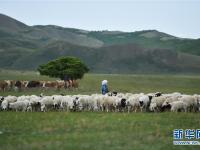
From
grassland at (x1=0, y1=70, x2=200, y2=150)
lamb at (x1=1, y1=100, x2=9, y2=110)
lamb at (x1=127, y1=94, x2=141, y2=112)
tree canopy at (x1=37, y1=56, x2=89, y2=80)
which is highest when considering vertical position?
tree canopy at (x1=37, y1=56, x2=89, y2=80)

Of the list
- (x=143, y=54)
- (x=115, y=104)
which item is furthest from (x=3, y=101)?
(x=143, y=54)

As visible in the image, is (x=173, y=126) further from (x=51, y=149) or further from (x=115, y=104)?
(x=115, y=104)

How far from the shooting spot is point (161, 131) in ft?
43.5

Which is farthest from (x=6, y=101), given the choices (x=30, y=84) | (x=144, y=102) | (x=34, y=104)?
(x=30, y=84)

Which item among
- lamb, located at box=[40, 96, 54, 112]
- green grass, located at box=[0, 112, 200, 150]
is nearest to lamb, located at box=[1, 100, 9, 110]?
lamb, located at box=[40, 96, 54, 112]

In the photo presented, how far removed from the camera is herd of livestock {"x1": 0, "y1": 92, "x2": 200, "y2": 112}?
66.6 feet

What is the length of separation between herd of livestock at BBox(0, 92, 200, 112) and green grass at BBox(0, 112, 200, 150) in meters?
2.70

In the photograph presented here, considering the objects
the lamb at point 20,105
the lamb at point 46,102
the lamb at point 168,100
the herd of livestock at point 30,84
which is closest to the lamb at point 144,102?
the lamb at point 168,100


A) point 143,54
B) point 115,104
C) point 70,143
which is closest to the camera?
point 70,143

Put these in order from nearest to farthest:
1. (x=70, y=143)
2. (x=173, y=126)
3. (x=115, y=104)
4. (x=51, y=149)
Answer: (x=51, y=149)
(x=70, y=143)
(x=173, y=126)
(x=115, y=104)

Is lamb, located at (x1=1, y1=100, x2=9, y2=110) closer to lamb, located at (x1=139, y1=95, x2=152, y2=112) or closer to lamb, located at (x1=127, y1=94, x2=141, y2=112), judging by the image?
lamb, located at (x1=127, y1=94, x2=141, y2=112)

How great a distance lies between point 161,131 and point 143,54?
15667 centimetres

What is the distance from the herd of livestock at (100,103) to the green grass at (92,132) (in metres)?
2.70

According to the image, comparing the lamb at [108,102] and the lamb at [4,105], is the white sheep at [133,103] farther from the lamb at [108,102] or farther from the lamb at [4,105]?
the lamb at [4,105]
